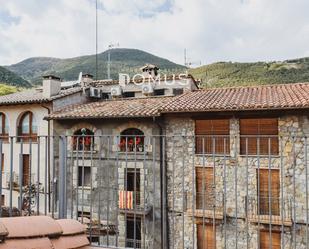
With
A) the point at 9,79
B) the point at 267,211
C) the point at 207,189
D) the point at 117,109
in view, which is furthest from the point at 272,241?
the point at 9,79

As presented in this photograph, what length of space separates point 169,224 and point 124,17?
2950cm

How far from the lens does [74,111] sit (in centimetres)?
1327

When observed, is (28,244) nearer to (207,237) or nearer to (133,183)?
(207,237)

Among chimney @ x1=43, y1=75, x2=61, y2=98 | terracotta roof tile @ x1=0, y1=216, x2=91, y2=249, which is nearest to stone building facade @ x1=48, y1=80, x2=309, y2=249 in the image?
chimney @ x1=43, y1=75, x2=61, y2=98

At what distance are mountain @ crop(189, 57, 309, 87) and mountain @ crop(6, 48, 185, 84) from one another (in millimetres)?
10824

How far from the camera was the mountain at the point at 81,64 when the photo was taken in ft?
143

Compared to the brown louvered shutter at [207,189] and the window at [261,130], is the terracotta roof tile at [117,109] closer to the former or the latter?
the brown louvered shutter at [207,189]

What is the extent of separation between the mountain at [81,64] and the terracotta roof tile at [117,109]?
24186 millimetres

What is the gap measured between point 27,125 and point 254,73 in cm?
2061

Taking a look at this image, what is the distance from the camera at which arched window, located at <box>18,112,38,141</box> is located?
14305mm

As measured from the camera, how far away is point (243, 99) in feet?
37.0

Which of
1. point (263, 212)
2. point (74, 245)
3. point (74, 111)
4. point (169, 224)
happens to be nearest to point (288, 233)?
point (263, 212)

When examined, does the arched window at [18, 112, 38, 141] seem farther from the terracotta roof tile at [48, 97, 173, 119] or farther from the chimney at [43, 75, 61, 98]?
the terracotta roof tile at [48, 97, 173, 119]

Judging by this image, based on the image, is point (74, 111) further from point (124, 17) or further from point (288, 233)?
point (124, 17)
